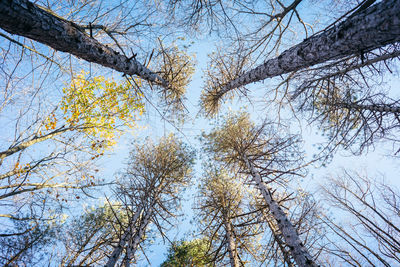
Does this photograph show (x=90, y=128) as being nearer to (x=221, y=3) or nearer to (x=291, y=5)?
(x=221, y=3)

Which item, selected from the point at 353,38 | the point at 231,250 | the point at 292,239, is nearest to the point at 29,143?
the point at 231,250

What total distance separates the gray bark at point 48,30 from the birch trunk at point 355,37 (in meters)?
2.96

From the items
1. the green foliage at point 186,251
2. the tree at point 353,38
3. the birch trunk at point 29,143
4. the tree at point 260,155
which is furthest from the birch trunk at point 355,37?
the green foliage at point 186,251

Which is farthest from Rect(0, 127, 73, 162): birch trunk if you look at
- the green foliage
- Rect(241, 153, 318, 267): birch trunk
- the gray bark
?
the green foliage

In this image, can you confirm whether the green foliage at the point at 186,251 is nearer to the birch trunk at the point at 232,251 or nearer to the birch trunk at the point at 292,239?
the birch trunk at the point at 232,251

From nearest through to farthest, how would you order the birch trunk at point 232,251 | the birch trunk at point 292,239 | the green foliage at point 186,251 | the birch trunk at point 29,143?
the birch trunk at point 292,239, the birch trunk at point 232,251, the birch trunk at point 29,143, the green foliage at point 186,251

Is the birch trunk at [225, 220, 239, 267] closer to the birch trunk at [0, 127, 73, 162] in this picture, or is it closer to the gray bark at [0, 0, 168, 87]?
the gray bark at [0, 0, 168, 87]

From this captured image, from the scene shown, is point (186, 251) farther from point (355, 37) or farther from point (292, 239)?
point (355, 37)

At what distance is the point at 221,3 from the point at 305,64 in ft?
6.17

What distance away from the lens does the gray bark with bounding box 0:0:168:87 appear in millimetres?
1336

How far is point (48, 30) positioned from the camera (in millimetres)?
1558

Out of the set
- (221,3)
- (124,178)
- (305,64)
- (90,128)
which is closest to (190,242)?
(124,178)

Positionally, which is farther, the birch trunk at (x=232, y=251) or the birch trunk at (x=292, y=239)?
the birch trunk at (x=232, y=251)

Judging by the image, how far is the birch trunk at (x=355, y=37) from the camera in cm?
126
